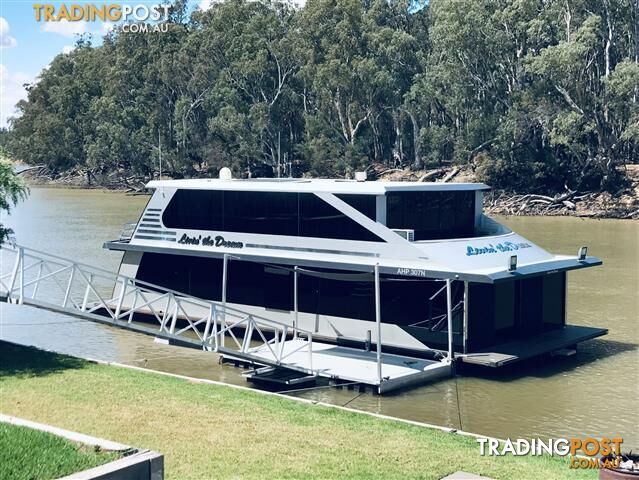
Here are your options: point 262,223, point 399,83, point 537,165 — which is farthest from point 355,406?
point 399,83

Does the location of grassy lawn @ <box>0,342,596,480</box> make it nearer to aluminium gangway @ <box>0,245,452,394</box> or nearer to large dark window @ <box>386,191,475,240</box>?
aluminium gangway @ <box>0,245,452,394</box>

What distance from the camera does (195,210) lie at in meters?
21.2

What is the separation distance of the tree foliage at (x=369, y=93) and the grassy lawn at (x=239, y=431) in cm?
4370

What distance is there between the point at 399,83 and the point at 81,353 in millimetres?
49092

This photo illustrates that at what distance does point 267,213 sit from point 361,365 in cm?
471

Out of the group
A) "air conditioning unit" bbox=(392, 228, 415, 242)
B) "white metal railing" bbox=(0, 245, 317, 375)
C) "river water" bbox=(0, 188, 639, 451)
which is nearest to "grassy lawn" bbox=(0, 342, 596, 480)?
"white metal railing" bbox=(0, 245, 317, 375)

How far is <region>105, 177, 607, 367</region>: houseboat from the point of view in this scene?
17062 mm

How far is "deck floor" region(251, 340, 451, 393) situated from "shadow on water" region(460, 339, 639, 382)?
0.91 meters

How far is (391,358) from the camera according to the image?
17.3 meters

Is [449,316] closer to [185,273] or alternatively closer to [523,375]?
[523,375]

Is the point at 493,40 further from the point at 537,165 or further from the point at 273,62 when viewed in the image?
the point at 273,62

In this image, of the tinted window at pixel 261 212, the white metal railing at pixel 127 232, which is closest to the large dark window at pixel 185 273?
the white metal railing at pixel 127 232

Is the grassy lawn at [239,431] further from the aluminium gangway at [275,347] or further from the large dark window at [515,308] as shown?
the large dark window at [515,308]

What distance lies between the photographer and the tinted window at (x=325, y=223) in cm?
1812
